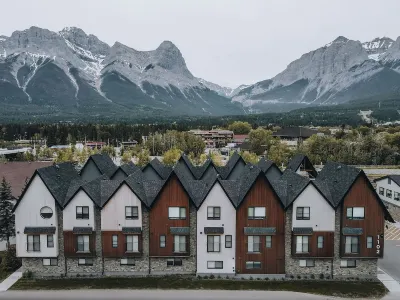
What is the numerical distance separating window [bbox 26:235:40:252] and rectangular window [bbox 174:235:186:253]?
12384mm

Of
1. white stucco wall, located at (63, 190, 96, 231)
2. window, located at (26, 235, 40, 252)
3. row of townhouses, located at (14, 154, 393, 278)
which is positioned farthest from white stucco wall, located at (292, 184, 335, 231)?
window, located at (26, 235, 40, 252)

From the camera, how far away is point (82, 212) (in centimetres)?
3409

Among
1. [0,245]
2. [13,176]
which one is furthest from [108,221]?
[13,176]

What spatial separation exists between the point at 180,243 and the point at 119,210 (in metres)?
6.22

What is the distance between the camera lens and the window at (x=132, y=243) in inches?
1340

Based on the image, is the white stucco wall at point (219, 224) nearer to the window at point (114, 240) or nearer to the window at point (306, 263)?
the window at point (306, 263)

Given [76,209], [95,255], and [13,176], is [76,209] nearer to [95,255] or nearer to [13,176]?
[95,255]

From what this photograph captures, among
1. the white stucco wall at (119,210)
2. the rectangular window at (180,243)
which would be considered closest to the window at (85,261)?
the white stucco wall at (119,210)

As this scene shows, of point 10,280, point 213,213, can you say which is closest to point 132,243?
point 213,213

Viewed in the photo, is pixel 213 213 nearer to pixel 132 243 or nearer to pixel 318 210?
pixel 132 243

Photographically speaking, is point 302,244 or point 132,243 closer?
point 302,244

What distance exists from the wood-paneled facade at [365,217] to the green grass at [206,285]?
284 centimetres

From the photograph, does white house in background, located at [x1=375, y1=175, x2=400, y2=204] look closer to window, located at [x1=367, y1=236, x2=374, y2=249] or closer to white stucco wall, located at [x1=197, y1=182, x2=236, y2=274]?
window, located at [x1=367, y1=236, x2=374, y2=249]

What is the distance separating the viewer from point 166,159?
3565 inches
